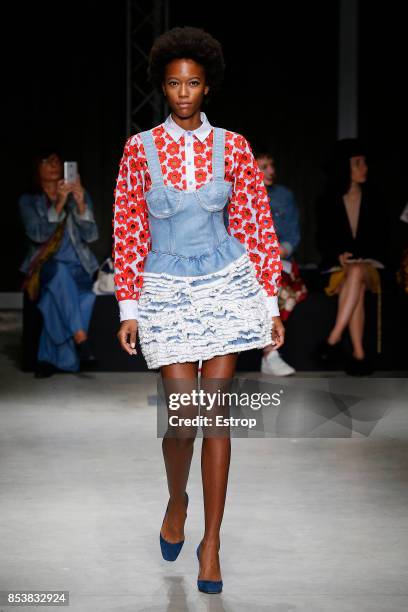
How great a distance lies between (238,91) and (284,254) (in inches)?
153

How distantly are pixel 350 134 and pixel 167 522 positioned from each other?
7.61m

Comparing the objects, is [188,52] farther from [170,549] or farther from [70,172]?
[70,172]

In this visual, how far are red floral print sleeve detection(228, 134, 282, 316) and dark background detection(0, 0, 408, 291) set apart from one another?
7.26m

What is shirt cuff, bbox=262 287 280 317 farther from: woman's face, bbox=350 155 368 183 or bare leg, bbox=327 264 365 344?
woman's face, bbox=350 155 368 183

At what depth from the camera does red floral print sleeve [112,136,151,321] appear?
10.8 ft

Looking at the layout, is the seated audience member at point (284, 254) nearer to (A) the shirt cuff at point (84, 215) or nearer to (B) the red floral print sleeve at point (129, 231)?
(A) the shirt cuff at point (84, 215)

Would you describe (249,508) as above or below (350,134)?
below

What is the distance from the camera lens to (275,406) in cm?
610

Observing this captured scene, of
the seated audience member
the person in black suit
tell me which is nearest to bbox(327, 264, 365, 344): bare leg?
the person in black suit

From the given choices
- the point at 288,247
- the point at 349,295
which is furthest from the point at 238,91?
the point at 349,295

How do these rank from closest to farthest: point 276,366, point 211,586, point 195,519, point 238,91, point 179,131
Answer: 1. point 211,586
2. point 179,131
3. point 195,519
4. point 276,366
5. point 238,91

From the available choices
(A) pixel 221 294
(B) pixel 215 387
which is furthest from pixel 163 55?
(B) pixel 215 387

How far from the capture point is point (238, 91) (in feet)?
35.1

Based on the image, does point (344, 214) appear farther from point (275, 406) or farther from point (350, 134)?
point (350, 134)
